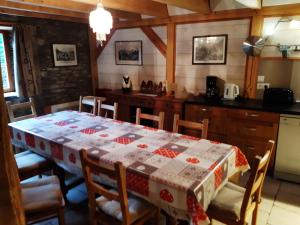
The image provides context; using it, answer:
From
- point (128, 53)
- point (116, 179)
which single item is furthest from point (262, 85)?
point (116, 179)

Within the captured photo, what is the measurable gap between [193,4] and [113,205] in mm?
2670

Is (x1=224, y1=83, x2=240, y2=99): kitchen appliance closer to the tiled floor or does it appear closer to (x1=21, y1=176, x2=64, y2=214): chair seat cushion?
the tiled floor

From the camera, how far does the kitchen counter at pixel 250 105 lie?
291cm

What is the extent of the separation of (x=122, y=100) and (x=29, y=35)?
181 cm

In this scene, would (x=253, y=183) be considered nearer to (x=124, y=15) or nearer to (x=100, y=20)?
(x=100, y=20)

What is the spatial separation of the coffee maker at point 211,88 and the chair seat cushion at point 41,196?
253 centimetres

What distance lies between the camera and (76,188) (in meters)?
2.82

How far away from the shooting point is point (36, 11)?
Answer: 139 inches

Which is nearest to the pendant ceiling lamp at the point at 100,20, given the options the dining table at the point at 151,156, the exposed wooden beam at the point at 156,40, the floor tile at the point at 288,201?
the dining table at the point at 151,156

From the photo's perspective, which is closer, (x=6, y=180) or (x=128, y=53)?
(x=6, y=180)

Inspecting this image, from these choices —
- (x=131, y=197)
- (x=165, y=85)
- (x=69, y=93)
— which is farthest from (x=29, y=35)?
(x=131, y=197)

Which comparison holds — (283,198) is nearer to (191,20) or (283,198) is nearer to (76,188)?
(76,188)

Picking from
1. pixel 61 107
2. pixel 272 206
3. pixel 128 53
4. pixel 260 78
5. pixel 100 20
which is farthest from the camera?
pixel 128 53

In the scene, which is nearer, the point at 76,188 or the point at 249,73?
the point at 76,188
